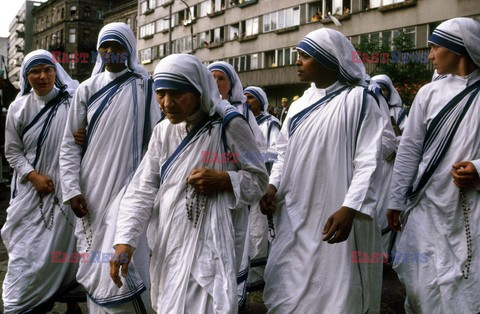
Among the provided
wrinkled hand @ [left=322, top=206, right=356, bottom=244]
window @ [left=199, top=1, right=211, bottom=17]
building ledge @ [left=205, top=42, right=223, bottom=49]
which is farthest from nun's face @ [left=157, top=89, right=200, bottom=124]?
window @ [left=199, top=1, right=211, bottom=17]

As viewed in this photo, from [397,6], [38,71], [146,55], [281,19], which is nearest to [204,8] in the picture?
[281,19]

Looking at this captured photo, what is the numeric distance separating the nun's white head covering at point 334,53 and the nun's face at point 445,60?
59 centimetres

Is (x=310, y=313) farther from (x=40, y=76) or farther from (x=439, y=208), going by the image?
(x=40, y=76)

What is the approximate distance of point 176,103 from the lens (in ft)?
10.2

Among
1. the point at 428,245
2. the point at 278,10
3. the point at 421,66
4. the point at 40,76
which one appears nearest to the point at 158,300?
the point at 428,245

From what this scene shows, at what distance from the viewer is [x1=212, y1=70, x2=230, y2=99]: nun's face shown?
600cm

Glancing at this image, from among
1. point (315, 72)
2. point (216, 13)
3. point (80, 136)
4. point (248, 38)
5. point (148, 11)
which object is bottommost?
point (80, 136)

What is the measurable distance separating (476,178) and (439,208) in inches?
12.3

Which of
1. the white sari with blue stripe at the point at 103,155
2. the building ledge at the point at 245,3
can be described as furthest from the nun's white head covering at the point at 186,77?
the building ledge at the point at 245,3

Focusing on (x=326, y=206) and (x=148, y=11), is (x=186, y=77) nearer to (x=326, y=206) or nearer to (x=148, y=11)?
(x=326, y=206)

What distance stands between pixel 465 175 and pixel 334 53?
3.56 feet

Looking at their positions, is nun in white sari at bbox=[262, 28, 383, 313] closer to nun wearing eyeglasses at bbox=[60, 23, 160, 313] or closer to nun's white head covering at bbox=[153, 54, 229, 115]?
nun's white head covering at bbox=[153, 54, 229, 115]

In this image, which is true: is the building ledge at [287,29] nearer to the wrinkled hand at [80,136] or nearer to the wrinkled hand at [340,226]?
the wrinkled hand at [80,136]

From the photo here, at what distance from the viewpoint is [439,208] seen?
3768mm
